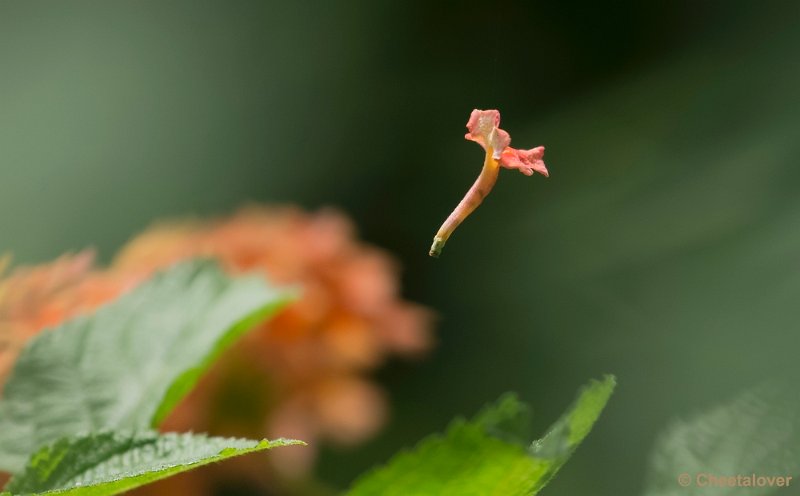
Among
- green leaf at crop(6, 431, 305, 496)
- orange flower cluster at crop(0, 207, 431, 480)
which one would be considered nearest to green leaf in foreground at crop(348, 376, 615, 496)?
green leaf at crop(6, 431, 305, 496)

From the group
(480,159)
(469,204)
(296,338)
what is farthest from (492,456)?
(480,159)

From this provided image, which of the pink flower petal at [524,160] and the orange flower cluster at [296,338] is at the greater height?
the orange flower cluster at [296,338]

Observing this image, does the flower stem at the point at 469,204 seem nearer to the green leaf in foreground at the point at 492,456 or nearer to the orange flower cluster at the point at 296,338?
the green leaf in foreground at the point at 492,456

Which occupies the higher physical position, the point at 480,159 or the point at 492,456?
the point at 480,159

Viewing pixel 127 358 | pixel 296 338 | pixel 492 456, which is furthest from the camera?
pixel 296 338

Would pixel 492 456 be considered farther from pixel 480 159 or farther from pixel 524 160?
pixel 480 159

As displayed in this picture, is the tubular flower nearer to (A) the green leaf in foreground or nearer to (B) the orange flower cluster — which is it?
(A) the green leaf in foreground

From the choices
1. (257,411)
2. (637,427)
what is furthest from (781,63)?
(257,411)

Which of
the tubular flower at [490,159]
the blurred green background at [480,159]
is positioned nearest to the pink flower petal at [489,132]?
the tubular flower at [490,159]
